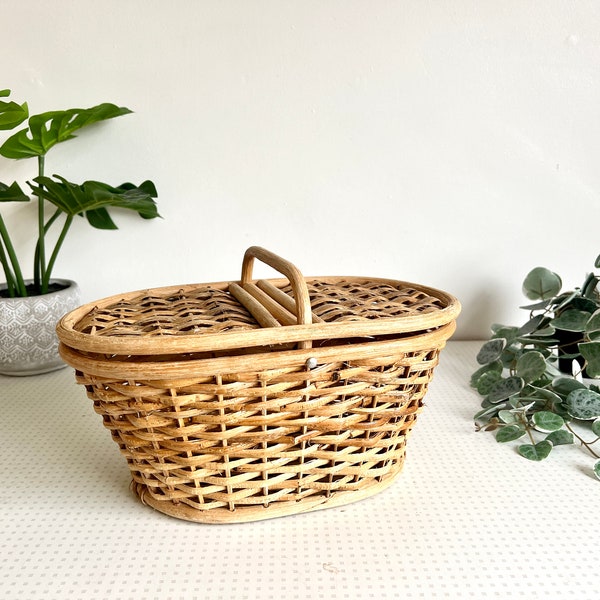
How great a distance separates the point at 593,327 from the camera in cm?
87

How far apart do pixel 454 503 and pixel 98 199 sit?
73 centimetres

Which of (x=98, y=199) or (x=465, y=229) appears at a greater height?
(x=98, y=199)

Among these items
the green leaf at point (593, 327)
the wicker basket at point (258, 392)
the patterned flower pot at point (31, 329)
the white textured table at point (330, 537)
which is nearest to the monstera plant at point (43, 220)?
the patterned flower pot at point (31, 329)

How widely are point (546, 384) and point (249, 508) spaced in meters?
0.51

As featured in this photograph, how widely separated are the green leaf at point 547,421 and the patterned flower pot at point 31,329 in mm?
792

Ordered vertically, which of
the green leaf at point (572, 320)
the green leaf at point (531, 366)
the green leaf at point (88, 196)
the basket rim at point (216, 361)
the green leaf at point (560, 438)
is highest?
the green leaf at point (88, 196)

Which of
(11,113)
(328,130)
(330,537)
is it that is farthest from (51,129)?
(330,537)

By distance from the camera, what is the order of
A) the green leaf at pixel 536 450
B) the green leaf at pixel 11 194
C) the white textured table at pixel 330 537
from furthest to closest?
the green leaf at pixel 11 194, the green leaf at pixel 536 450, the white textured table at pixel 330 537

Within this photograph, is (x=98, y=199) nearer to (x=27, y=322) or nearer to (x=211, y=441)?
(x=27, y=322)

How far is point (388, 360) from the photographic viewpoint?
63 centimetres

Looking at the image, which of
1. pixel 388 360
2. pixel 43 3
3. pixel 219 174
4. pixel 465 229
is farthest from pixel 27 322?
pixel 465 229

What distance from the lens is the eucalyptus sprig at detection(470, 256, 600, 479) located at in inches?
32.8

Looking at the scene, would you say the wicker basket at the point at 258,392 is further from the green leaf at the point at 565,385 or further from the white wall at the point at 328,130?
the white wall at the point at 328,130

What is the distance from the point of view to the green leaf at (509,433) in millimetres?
836
